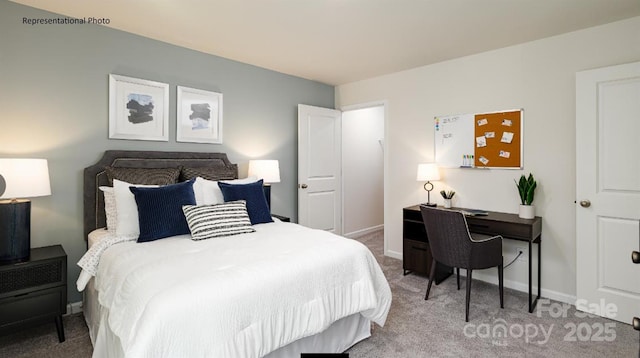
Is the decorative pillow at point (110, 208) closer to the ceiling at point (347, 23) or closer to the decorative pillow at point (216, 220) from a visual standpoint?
the decorative pillow at point (216, 220)

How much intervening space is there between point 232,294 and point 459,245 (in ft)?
6.50

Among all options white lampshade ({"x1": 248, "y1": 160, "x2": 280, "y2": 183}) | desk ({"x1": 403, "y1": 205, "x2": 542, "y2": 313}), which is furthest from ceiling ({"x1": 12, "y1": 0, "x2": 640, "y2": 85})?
desk ({"x1": 403, "y1": 205, "x2": 542, "y2": 313})

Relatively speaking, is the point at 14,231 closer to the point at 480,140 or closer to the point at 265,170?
the point at 265,170

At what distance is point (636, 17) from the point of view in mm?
2545

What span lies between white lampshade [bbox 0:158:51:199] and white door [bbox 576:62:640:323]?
4391 millimetres

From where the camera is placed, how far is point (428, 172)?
3592 mm

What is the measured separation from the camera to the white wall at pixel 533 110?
9.28ft

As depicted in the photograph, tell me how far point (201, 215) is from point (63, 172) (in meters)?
1.37

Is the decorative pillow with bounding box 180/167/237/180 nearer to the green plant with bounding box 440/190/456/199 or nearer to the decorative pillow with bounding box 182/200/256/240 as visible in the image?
the decorative pillow with bounding box 182/200/256/240

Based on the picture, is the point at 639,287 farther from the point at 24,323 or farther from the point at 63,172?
the point at 63,172

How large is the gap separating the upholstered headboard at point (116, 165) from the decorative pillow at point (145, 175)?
12 cm

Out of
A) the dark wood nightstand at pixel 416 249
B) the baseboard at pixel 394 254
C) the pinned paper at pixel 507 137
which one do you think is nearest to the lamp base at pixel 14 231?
the dark wood nightstand at pixel 416 249

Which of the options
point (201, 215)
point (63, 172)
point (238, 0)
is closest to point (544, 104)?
point (238, 0)

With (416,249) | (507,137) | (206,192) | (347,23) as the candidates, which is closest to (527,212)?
(507,137)
